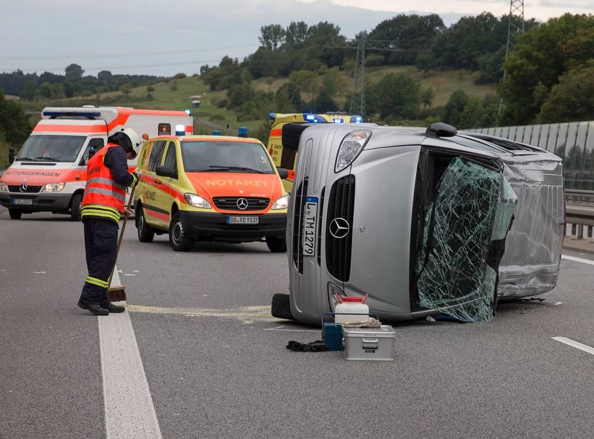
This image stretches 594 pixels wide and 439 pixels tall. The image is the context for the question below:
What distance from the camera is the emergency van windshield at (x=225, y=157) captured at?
59.7ft

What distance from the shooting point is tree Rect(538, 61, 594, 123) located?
239 feet

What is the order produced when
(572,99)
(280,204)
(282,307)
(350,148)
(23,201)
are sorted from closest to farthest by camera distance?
(350,148) → (282,307) → (280,204) → (23,201) → (572,99)

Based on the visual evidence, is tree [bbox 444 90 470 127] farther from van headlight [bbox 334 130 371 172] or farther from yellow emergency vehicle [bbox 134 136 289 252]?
van headlight [bbox 334 130 371 172]

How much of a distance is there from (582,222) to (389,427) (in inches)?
Answer: 632

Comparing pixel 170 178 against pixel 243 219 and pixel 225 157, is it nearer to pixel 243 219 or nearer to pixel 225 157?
pixel 225 157

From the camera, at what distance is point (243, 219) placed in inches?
679

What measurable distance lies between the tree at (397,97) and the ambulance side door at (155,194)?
11864 cm

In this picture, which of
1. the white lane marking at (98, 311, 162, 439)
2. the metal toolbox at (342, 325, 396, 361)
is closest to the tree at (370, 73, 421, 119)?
the white lane marking at (98, 311, 162, 439)

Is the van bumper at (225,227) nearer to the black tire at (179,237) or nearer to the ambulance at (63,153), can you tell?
the black tire at (179,237)

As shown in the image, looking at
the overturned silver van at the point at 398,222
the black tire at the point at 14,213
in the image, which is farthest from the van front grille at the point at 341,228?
the black tire at the point at 14,213

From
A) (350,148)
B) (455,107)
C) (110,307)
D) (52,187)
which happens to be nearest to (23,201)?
(52,187)

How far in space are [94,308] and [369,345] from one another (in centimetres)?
316

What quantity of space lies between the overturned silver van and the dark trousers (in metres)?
1.61

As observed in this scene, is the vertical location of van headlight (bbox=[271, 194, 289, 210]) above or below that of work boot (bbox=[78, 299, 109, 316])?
below
